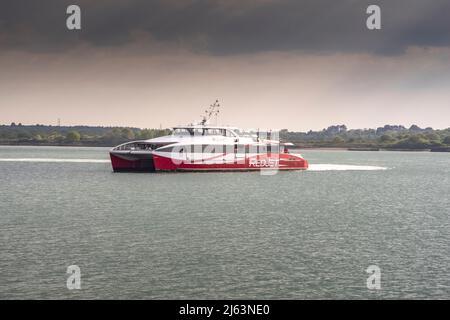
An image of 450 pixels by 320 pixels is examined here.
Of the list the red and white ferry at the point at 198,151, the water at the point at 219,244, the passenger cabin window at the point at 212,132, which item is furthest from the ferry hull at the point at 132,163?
the water at the point at 219,244

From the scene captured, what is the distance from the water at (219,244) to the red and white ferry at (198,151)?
17707mm

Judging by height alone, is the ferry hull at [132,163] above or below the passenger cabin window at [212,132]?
below

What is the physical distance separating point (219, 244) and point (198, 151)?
1831 inches

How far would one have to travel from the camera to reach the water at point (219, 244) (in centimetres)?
2072

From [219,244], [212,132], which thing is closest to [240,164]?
[212,132]

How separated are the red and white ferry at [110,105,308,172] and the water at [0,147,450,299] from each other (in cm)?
1771

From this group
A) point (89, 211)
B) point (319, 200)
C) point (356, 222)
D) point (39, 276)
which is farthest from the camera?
point (319, 200)

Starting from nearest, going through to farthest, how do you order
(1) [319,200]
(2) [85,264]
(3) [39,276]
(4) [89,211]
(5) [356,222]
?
(3) [39,276] < (2) [85,264] < (5) [356,222] < (4) [89,211] < (1) [319,200]

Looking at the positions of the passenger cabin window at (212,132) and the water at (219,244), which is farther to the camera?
the passenger cabin window at (212,132)

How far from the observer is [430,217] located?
41.4 m

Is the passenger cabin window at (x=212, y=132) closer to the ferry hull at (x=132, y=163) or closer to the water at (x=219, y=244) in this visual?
the ferry hull at (x=132, y=163)
